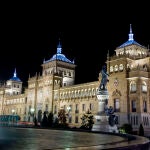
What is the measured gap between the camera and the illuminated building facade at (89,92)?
1858 inches

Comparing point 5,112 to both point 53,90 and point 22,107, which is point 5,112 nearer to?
point 22,107

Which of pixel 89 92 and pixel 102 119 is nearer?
pixel 102 119

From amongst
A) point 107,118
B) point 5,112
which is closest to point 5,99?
point 5,112

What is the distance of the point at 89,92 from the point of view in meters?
59.5

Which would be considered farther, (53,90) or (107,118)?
(53,90)

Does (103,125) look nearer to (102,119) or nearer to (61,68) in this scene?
(102,119)

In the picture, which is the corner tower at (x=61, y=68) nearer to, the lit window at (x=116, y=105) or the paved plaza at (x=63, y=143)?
the lit window at (x=116, y=105)

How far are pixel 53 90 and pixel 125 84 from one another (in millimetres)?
27336

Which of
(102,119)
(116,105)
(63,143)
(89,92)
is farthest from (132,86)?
(63,143)

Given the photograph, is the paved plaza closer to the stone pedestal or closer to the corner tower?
the stone pedestal

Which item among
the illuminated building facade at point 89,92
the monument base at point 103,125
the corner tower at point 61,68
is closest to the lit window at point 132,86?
the illuminated building facade at point 89,92

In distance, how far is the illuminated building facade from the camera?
1858 inches

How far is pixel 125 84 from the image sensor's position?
4891 cm

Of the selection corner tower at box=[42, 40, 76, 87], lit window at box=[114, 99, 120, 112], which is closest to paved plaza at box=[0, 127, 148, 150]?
lit window at box=[114, 99, 120, 112]
